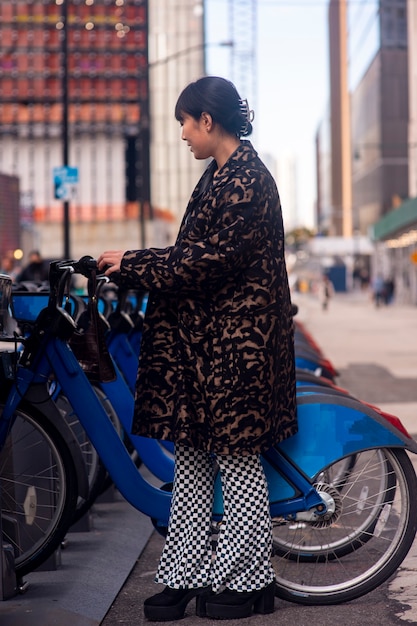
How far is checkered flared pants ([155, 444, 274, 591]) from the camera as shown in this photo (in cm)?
405

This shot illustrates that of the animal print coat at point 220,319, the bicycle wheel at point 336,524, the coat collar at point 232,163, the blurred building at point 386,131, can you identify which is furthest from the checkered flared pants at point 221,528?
the blurred building at point 386,131

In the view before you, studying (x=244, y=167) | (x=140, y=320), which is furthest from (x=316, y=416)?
(x=140, y=320)

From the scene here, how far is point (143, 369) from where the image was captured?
4082mm

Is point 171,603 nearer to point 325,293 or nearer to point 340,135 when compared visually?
point 325,293

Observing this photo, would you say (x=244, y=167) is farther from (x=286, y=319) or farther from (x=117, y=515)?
(x=117, y=515)

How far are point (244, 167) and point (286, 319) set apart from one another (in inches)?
20.6

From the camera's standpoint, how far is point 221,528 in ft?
13.4

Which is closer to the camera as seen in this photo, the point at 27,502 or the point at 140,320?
the point at 27,502

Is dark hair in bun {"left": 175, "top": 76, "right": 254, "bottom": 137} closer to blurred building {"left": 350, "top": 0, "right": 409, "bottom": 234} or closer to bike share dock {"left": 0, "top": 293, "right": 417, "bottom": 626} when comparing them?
bike share dock {"left": 0, "top": 293, "right": 417, "bottom": 626}

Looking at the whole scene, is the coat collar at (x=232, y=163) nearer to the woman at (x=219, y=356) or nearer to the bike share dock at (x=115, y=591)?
the woman at (x=219, y=356)

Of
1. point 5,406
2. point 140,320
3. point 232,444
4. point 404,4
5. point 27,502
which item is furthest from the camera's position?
point 404,4

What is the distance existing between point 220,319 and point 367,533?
1.07 m

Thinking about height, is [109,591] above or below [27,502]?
below

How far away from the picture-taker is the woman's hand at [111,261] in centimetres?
401
